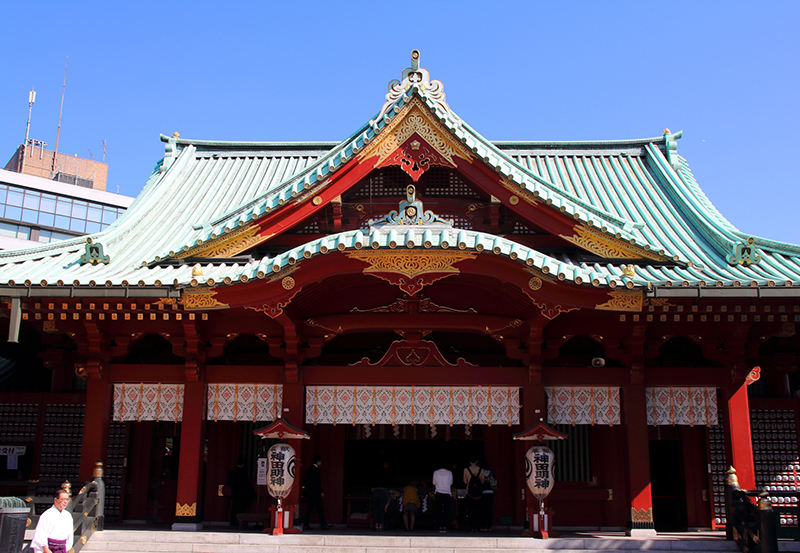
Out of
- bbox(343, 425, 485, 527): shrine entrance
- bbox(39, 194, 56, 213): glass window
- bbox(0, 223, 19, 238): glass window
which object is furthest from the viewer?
bbox(39, 194, 56, 213): glass window

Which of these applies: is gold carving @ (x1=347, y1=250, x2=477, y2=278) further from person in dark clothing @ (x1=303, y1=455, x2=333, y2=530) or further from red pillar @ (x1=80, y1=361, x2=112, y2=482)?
red pillar @ (x1=80, y1=361, x2=112, y2=482)

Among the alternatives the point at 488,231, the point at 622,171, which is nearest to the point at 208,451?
the point at 488,231

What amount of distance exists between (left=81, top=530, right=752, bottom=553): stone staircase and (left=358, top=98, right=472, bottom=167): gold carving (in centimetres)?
583

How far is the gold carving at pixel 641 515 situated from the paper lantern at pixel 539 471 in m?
1.54

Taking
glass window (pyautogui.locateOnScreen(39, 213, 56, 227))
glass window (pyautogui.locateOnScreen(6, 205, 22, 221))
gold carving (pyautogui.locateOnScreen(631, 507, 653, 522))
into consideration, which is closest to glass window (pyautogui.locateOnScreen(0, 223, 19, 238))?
glass window (pyautogui.locateOnScreen(6, 205, 22, 221))

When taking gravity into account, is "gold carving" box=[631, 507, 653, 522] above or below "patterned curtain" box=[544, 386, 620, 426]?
below

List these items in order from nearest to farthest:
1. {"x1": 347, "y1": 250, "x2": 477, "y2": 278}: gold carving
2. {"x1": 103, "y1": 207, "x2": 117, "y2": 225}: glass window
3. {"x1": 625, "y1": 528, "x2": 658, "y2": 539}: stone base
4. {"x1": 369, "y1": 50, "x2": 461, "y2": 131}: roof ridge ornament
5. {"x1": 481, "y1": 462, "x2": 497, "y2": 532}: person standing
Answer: {"x1": 347, "y1": 250, "x2": 477, "y2": 278}: gold carving < {"x1": 625, "y1": 528, "x2": 658, "y2": 539}: stone base < {"x1": 481, "y1": 462, "x2": 497, "y2": 532}: person standing < {"x1": 369, "y1": 50, "x2": 461, "y2": 131}: roof ridge ornament < {"x1": 103, "y1": 207, "x2": 117, "y2": 225}: glass window

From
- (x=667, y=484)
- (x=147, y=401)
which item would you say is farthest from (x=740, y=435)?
(x=147, y=401)

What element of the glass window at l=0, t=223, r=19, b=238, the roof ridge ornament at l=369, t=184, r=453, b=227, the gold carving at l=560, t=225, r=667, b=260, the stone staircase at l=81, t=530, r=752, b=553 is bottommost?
the stone staircase at l=81, t=530, r=752, b=553

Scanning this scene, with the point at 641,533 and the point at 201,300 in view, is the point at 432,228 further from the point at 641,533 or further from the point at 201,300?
the point at 641,533

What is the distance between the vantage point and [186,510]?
10547mm

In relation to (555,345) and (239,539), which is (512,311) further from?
(239,539)

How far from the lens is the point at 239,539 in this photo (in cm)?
Result: 968

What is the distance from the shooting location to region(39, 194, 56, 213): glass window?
146ft
